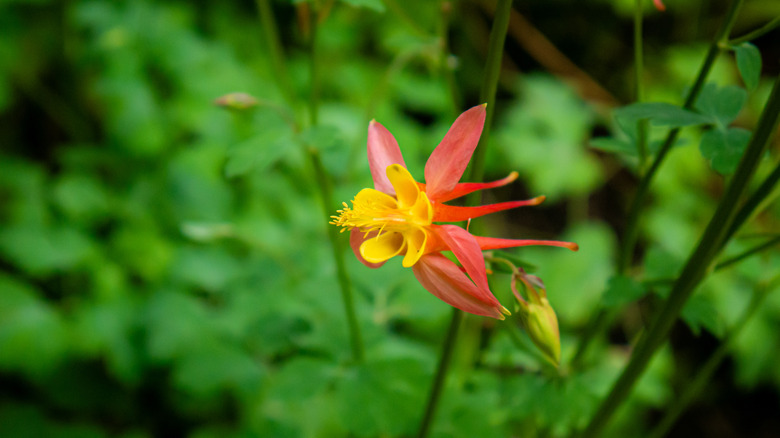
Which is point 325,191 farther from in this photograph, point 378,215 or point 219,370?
point 219,370

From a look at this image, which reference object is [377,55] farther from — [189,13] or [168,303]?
[168,303]

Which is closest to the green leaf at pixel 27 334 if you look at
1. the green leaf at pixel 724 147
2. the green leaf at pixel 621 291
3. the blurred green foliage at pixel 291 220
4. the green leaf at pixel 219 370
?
the blurred green foliage at pixel 291 220

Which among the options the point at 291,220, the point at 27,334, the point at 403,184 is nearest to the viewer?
the point at 403,184

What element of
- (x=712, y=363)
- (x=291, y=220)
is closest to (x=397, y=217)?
(x=712, y=363)

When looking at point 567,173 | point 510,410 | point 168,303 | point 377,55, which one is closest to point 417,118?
point 377,55

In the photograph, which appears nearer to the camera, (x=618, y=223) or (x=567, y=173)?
(x=567, y=173)

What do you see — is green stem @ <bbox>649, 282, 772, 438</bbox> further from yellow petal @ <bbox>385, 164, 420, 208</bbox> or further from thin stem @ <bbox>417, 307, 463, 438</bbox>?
yellow petal @ <bbox>385, 164, 420, 208</bbox>
